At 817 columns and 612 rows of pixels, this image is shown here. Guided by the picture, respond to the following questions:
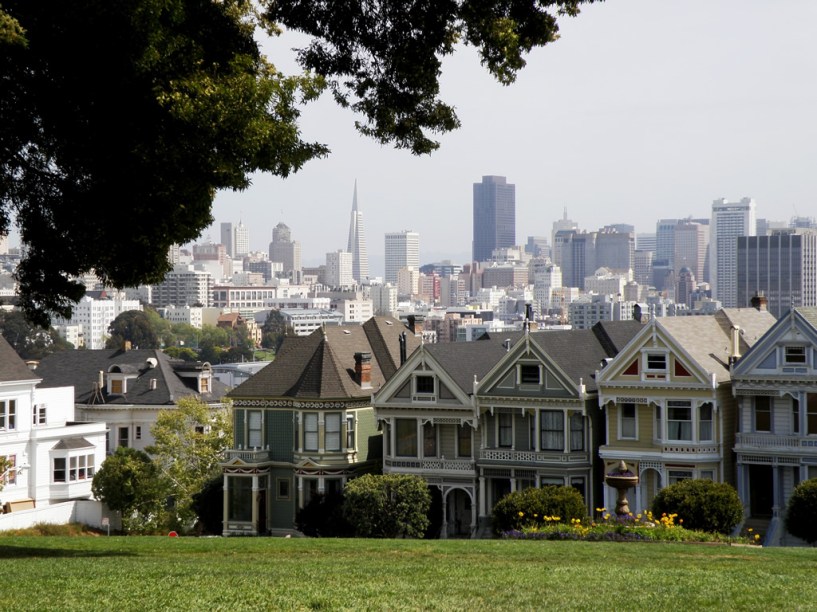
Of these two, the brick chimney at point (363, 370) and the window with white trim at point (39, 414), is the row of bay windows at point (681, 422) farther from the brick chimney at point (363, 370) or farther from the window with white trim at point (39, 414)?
the window with white trim at point (39, 414)

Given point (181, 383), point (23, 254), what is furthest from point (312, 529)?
point (181, 383)

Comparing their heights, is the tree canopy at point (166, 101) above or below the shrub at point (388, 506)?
above

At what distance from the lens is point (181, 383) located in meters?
75.2

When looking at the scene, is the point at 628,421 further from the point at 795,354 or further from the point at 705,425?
the point at 795,354

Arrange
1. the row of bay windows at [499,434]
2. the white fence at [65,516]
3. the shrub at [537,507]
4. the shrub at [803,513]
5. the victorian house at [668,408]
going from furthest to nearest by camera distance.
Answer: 1. the white fence at [65,516]
2. the row of bay windows at [499,434]
3. the victorian house at [668,408]
4. the shrub at [537,507]
5. the shrub at [803,513]

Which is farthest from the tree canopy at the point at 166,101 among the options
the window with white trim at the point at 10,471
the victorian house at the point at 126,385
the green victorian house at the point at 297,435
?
the victorian house at the point at 126,385

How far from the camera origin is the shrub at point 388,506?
42094 mm

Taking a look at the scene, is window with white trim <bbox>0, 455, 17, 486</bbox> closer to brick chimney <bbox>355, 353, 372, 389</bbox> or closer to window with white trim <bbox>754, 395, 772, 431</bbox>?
brick chimney <bbox>355, 353, 372, 389</bbox>

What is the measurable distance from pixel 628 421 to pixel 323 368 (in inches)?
441

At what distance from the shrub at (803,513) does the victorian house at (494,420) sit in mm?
7329

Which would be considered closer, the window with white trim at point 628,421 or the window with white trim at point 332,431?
the window with white trim at point 628,421

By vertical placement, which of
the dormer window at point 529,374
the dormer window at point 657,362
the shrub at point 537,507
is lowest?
the shrub at point 537,507

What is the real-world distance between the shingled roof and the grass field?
814 inches

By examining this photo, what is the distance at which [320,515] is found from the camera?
147 ft
